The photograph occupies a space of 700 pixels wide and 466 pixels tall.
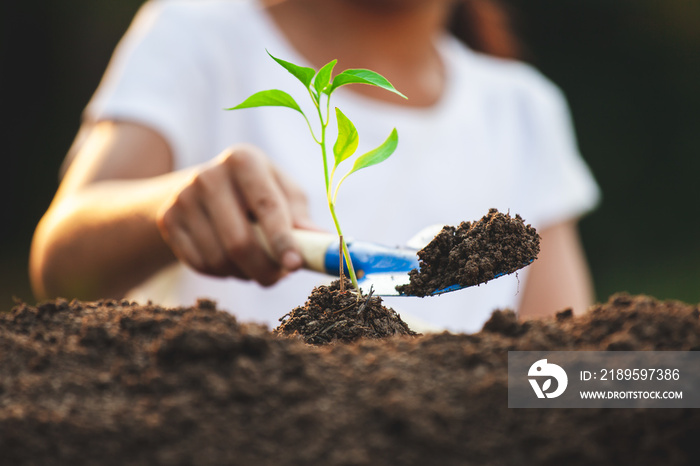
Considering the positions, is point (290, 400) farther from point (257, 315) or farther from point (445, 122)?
point (445, 122)

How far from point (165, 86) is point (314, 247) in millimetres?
1294

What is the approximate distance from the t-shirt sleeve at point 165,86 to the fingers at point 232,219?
0.84m

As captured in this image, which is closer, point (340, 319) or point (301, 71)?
point (301, 71)

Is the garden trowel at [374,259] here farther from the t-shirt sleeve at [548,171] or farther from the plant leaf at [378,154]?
the t-shirt sleeve at [548,171]

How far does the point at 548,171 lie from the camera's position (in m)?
3.08

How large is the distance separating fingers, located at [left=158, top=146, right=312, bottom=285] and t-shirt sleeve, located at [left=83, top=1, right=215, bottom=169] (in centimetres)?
84

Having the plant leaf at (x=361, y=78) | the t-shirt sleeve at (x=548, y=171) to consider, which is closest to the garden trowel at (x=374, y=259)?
the plant leaf at (x=361, y=78)

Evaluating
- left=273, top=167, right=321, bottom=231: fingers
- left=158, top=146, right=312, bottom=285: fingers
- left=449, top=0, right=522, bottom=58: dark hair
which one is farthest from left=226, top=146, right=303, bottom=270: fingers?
left=449, top=0, right=522, bottom=58: dark hair

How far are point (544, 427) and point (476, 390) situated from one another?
72 millimetres

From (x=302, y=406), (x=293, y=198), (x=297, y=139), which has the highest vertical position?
(x=297, y=139)

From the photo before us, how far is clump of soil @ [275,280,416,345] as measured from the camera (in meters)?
0.95

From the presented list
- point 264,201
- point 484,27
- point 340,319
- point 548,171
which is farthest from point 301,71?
point 484,27

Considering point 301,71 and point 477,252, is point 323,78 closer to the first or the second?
point 301,71

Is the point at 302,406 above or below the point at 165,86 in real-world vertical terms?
below
